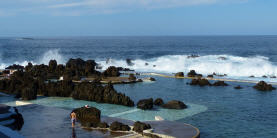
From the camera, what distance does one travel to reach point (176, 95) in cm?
3019

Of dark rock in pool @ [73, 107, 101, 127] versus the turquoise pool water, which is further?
dark rock in pool @ [73, 107, 101, 127]

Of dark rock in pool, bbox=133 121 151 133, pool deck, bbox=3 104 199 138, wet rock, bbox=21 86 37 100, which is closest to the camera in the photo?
pool deck, bbox=3 104 199 138

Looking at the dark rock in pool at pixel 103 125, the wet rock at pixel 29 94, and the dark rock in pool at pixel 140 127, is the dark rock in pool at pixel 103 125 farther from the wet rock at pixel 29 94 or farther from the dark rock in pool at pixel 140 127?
the wet rock at pixel 29 94

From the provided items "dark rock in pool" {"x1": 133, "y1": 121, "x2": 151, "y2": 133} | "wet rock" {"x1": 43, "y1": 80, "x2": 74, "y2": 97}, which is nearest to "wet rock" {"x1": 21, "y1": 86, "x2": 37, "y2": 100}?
"wet rock" {"x1": 43, "y1": 80, "x2": 74, "y2": 97}

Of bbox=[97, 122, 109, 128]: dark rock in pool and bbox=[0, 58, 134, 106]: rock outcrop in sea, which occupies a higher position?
bbox=[0, 58, 134, 106]: rock outcrop in sea

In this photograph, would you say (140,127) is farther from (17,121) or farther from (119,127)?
(17,121)

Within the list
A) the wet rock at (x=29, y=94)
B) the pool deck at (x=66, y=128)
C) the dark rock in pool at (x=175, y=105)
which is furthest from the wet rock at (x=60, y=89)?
the dark rock in pool at (x=175, y=105)

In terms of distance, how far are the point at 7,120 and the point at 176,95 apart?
1524 centimetres

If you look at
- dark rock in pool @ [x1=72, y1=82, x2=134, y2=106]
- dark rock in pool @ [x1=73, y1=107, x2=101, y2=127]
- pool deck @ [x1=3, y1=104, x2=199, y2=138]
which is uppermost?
dark rock in pool @ [x1=72, y1=82, x2=134, y2=106]

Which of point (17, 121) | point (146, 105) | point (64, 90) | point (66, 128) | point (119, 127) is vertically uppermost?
point (64, 90)

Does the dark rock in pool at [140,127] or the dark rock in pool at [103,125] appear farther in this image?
the dark rock in pool at [103,125]

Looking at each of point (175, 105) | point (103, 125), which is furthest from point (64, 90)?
point (103, 125)

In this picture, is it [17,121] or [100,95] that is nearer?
[17,121]

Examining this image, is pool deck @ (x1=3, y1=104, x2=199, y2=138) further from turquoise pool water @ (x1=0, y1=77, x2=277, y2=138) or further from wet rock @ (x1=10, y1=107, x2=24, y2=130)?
turquoise pool water @ (x1=0, y1=77, x2=277, y2=138)
